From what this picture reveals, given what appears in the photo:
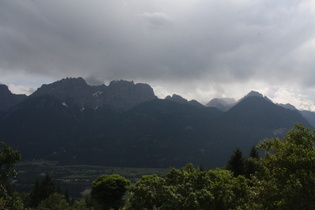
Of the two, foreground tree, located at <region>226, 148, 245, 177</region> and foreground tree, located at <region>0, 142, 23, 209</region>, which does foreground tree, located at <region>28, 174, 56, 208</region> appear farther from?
foreground tree, located at <region>0, 142, 23, 209</region>

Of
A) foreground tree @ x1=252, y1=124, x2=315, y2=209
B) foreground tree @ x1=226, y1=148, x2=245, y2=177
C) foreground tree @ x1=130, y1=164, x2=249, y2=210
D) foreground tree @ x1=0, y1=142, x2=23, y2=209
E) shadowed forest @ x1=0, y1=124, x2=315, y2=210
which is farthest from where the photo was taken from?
foreground tree @ x1=226, y1=148, x2=245, y2=177

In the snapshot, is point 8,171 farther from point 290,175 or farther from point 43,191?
point 43,191

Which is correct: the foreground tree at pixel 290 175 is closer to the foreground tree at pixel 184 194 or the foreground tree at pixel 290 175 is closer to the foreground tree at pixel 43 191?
the foreground tree at pixel 184 194

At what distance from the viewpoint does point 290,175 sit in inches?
674

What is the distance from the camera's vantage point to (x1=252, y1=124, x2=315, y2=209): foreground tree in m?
16.1

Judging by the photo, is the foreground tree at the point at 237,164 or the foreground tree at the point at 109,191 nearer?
the foreground tree at the point at 237,164

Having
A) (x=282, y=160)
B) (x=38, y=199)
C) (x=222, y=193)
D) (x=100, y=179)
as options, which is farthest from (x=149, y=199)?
(x=38, y=199)

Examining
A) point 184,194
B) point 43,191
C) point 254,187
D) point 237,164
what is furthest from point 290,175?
point 43,191

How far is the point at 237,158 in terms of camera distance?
2478 inches

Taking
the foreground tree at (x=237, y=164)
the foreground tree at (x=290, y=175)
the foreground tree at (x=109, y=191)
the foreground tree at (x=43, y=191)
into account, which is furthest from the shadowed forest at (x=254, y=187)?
the foreground tree at (x=43, y=191)

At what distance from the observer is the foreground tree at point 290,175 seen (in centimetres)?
1612

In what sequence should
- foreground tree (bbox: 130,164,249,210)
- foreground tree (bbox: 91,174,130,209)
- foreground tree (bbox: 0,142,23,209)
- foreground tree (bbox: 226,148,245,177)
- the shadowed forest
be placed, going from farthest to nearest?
foreground tree (bbox: 91,174,130,209) → foreground tree (bbox: 226,148,245,177) → foreground tree (bbox: 130,164,249,210) → foreground tree (bbox: 0,142,23,209) → the shadowed forest

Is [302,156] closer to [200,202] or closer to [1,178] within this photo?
[200,202]

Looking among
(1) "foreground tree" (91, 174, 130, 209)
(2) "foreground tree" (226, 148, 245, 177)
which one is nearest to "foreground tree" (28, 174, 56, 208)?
(1) "foreground tree" (91, 174, 130, 209)
